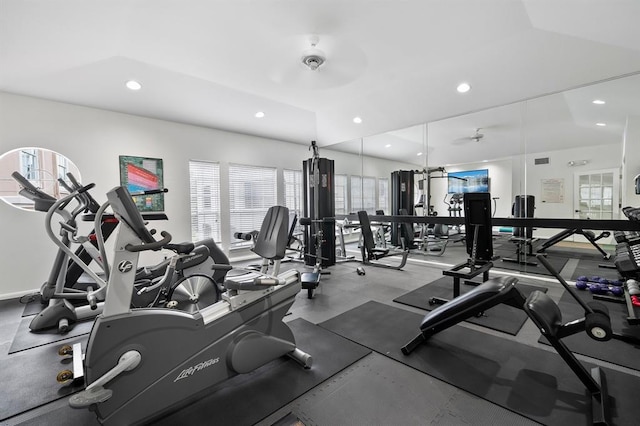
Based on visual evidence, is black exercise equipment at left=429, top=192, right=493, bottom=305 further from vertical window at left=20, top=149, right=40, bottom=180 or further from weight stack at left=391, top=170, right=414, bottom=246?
vertical window at left=20, top=149, right=40, bottom=180

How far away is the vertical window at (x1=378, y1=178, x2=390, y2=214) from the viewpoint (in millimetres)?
7227

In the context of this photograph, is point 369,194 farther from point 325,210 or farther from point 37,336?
point 37,336

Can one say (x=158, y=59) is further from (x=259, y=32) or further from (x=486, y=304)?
(x=486, y=304)

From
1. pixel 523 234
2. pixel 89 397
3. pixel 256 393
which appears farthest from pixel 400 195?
pixel 89 397

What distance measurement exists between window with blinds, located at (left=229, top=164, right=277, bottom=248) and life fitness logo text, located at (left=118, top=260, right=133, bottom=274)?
4.76m

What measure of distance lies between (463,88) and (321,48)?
2.38m

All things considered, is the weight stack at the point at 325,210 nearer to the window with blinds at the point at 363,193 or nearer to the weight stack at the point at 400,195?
the window with blinds at the point at 363,193

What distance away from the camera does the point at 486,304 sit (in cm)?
203

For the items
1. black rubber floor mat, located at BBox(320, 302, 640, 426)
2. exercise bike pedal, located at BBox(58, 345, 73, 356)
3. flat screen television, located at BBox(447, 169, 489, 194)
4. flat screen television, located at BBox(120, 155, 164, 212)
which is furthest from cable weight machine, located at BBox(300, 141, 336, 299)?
exercise bike pedal, located at BBox(58, 345, 73, 356)

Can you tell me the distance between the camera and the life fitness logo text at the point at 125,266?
146 cm

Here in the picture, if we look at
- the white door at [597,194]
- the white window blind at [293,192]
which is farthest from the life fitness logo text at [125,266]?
the white window blind at [293,192]

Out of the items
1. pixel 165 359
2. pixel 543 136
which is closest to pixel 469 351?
pixel 165 359

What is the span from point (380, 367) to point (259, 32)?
11.2 feet

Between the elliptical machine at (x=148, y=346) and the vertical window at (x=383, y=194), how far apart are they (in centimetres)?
588
